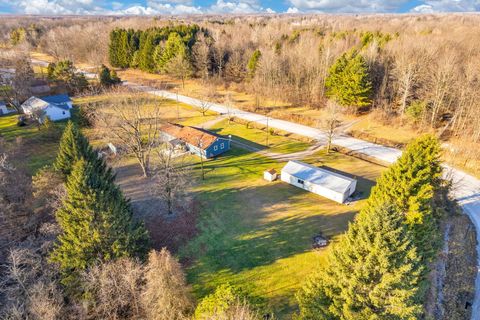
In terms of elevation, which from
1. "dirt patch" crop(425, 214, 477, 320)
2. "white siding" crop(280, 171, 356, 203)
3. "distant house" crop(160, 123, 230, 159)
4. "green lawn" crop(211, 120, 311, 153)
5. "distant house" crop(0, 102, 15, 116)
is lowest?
"dirt patch" crop(425, 214, 477, 320)

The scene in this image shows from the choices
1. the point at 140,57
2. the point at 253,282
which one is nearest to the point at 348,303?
the point at 253,282

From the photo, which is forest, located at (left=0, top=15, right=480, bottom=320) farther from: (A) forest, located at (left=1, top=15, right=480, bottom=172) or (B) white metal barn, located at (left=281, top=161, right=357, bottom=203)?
(B) white metal barn, located at (left=281, top=161, right=357, bottom=203)

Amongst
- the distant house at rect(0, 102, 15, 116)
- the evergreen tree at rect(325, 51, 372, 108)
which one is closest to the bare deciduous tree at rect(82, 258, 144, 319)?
the evergreen tree at rect(325, 51, 372, 108)

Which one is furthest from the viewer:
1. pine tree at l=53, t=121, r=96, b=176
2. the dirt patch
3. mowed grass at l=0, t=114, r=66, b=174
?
mowed grass at l=0, t=114, r=66, b=174

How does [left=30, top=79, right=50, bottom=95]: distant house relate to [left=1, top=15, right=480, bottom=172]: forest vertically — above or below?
below

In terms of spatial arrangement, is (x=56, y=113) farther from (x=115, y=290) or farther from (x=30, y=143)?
(x=115, y=290)

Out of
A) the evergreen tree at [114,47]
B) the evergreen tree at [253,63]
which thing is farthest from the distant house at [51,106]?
the evergreen tree at [114,47]

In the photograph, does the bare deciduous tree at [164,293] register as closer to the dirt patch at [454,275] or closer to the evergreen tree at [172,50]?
the dirt patch at [454,275]

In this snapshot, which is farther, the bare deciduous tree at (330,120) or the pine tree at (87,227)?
the bare deciduous tree at (330,120)
